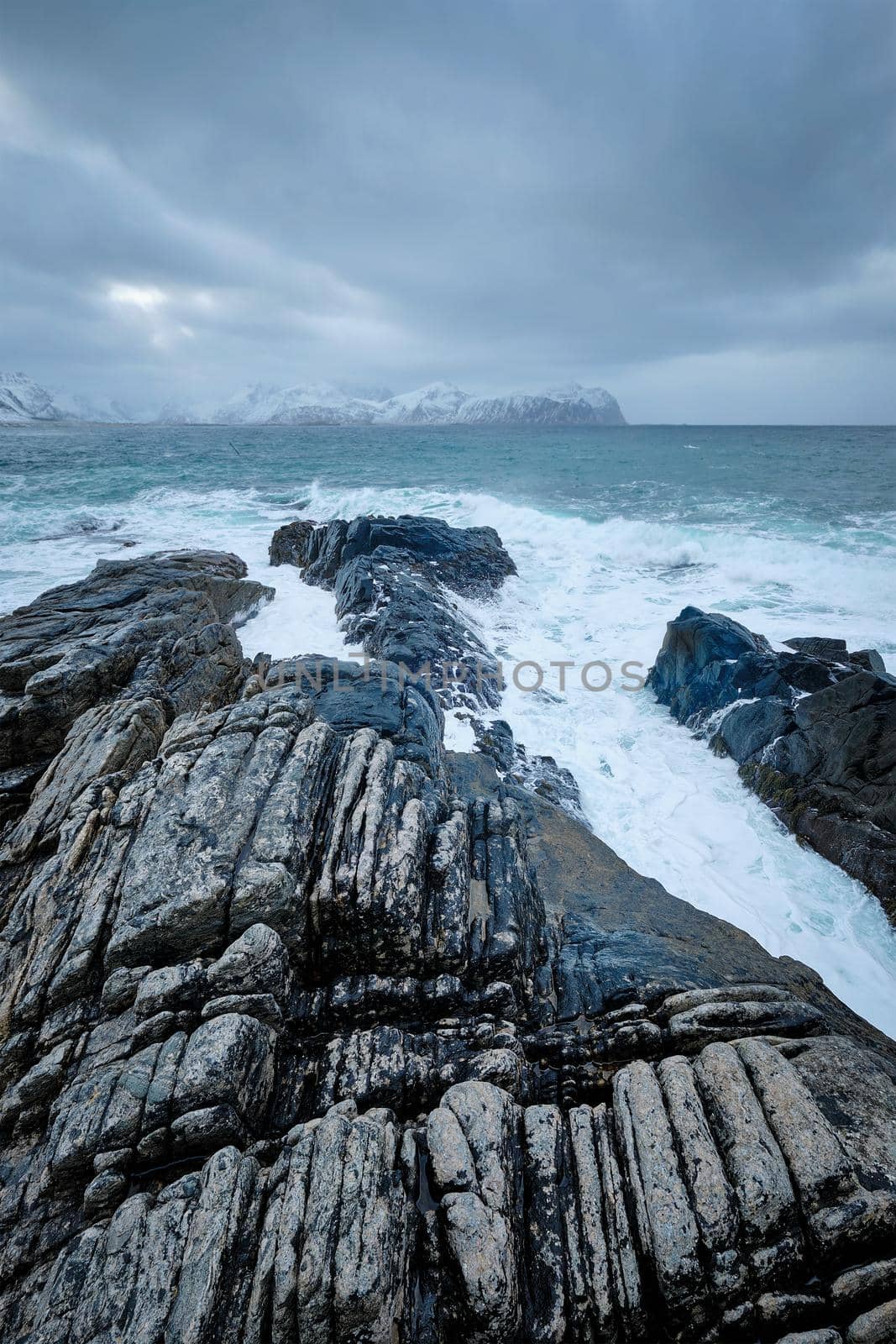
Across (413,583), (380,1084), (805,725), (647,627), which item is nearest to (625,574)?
(647,627)

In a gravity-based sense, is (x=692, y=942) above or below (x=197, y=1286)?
below

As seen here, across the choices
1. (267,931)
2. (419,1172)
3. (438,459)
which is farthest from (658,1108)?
(438,459)

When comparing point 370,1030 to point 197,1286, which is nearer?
point 197,1286

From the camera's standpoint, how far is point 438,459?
64.4 m

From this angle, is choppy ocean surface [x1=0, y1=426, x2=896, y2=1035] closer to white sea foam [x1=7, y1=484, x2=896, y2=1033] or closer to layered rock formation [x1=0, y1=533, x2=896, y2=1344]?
white sea foam [x1=7, y1=484, x2=896, y2=1033]

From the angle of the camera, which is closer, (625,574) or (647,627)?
(647,627)

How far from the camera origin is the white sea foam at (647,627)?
8984mm

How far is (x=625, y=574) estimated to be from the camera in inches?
964

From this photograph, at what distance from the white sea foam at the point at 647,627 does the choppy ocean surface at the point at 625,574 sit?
0.18 ft

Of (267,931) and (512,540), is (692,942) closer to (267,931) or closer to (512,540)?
(267,931)

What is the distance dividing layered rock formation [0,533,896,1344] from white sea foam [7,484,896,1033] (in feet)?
7.51

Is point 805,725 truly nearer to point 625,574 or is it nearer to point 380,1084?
point 380,1084

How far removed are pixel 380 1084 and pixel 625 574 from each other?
22.7m

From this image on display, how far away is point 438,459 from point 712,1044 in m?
65.7
